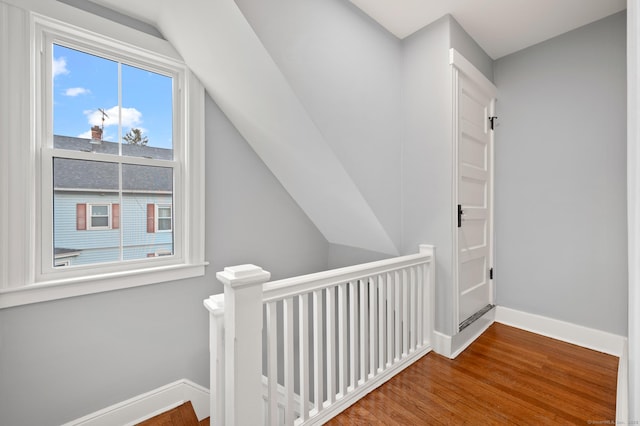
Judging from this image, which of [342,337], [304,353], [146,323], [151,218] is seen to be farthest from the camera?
[151,218]

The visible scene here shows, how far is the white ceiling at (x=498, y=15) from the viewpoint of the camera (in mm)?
1931

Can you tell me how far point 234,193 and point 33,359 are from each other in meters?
1.48

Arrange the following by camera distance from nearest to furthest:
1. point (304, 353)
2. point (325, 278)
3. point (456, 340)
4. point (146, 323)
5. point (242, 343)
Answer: point (242, 343), point (304, 353), point (325, 278), point (146, 323), point (456, 340)

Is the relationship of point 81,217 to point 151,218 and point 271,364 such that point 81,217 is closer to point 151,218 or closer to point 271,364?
point 151,218

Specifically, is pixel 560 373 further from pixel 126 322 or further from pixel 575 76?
pixel 126 322

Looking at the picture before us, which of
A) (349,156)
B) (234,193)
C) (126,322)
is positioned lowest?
(126,322)

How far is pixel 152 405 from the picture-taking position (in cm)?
186

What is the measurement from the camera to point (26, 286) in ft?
4.80

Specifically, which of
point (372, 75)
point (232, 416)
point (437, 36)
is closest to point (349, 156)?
point (372, 75)

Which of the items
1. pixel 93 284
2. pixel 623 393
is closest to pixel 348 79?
pixel 93 284

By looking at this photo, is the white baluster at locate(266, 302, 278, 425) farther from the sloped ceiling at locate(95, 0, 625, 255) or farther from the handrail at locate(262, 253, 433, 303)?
the sloped ceiling at locate(95, 0, 625, 255)

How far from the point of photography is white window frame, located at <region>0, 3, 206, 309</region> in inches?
55.8

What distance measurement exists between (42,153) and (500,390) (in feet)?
9.63

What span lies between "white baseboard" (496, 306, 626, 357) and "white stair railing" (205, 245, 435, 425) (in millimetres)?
991
